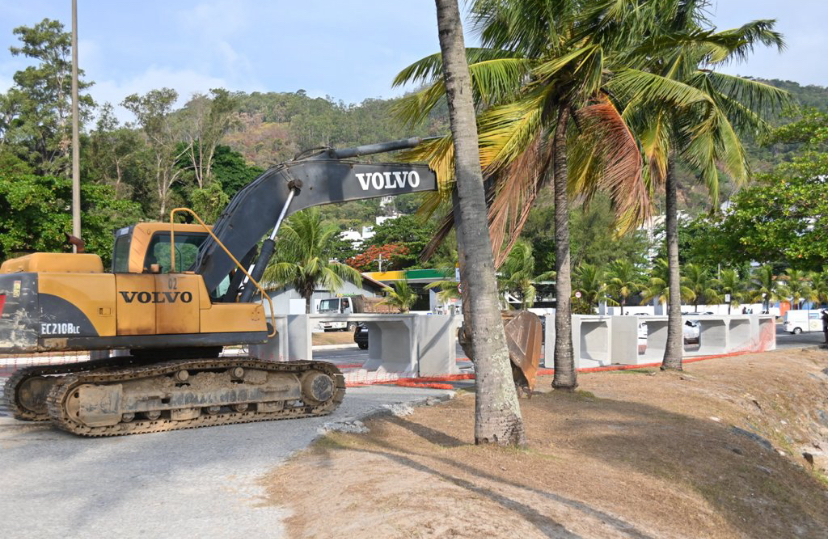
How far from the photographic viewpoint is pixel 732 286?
64.9m

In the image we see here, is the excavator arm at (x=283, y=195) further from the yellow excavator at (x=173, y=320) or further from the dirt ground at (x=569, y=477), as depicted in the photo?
the dirt ground at (x=569, y=477)

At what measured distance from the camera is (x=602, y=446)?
973 centimetres

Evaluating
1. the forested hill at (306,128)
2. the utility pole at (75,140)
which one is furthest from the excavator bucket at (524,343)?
the forested hill at (306,128)

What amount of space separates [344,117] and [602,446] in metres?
164

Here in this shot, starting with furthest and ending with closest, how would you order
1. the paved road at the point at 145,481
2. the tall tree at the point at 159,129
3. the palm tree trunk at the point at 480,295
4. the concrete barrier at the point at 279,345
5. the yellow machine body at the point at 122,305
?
the tall tree at the point at 159,129, the concrete barrier at the point at 279,345, the yellow machine body at the point at 122,305, the palm tree trunk at the point at 480,295, the paved road at the point at 145,481

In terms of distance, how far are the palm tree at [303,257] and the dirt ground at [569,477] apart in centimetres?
2182

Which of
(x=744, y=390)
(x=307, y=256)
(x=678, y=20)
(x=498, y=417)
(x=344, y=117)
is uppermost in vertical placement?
(x=344, y=117)

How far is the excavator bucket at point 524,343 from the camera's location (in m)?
13.0

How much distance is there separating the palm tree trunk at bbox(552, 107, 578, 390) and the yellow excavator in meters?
3.68

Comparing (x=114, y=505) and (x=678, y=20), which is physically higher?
(x=678, y=20)

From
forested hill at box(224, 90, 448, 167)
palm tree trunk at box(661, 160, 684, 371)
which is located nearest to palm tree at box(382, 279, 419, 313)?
palm tree trunk at box(661, 160, 684, 371)

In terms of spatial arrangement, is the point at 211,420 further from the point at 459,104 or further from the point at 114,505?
the point at 459,104

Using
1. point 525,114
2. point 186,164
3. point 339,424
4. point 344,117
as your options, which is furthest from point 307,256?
point 344,117

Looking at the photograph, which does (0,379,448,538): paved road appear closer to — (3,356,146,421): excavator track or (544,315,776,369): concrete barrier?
(3,356,146,421): excavator track
